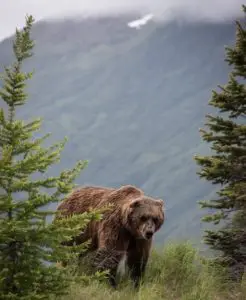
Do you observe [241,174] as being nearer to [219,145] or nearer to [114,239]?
[219,145]

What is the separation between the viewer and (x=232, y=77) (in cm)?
939

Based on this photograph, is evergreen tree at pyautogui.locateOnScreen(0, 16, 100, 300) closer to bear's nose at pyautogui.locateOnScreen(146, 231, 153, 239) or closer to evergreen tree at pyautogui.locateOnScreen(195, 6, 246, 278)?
bear's nose at pyautogui.locateOnScreen(146, 231, 153, 239)

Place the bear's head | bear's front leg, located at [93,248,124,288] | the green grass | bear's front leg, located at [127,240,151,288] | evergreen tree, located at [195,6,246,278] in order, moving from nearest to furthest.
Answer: the green grass → bear's front leg, located at [93,248,124,288] → the bear's head → bear's front leg, located at [127,240,151,288] → evergreen tree, located at [195,6,246,278]

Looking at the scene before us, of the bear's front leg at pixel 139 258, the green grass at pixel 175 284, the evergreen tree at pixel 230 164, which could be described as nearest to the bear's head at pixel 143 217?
the bear's front leg at pixel 139 258

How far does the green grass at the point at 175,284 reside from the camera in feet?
20.3

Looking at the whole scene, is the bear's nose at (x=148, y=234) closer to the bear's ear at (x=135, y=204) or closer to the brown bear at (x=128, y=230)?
the brown bear at (x=128, y=230)

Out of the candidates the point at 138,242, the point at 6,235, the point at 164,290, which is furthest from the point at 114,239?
the point at 6,235

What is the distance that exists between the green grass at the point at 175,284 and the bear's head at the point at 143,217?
0.62 metres

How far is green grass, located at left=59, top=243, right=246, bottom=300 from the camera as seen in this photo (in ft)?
20.3

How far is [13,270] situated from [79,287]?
1532 mm

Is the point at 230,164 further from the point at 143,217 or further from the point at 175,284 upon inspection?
the point at 175,284

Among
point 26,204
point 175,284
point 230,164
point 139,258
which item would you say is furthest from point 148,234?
point 26,204

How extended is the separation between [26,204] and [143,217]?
144 inches

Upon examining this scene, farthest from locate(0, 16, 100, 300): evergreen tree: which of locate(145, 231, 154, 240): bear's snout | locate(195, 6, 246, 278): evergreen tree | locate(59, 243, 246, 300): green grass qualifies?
locate(195, 6, 246, 278): evergreen tree
